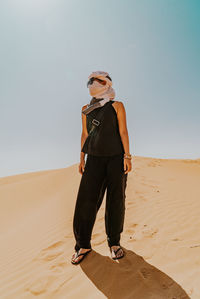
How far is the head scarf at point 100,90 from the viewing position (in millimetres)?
2473

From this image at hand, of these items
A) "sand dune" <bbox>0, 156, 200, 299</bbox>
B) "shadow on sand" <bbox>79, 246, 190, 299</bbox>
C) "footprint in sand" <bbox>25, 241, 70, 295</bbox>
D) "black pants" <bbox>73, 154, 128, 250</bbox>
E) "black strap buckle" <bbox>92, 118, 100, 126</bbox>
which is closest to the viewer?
"shadow on sand" <bbox>79, 246, 190, 299</bbox>

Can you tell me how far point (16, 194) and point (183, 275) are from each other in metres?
11.3

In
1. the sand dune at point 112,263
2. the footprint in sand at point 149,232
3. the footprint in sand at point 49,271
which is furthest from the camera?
the footprint in sand at point 149,232

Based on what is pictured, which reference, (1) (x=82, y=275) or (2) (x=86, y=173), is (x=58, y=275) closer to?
(1) (x=82, y=275)

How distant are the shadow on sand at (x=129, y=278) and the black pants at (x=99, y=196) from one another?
0.25 meters

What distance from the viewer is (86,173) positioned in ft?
8.05

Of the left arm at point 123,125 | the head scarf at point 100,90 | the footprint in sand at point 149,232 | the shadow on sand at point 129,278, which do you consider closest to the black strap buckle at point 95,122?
the head scarf at point 100,90

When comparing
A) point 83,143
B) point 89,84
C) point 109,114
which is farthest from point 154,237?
point 89,84

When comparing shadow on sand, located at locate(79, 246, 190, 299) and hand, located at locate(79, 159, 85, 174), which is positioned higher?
hand, located at locate(79, 159, 85, 174)

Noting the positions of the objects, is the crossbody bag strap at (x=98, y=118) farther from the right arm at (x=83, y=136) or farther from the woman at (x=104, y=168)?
the right arm at (x=83, y=136)

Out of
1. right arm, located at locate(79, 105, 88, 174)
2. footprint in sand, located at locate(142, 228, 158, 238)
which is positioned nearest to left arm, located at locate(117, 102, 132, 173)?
right arm, located at locate(79, 105, 88, 174)

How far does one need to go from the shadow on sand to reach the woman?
15 centimetres

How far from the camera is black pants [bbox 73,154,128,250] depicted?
235cm

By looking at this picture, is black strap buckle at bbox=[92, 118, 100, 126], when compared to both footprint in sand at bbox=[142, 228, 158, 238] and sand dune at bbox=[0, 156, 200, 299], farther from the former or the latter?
footprint in sand at bbox=[142, 228, 158, 238]
